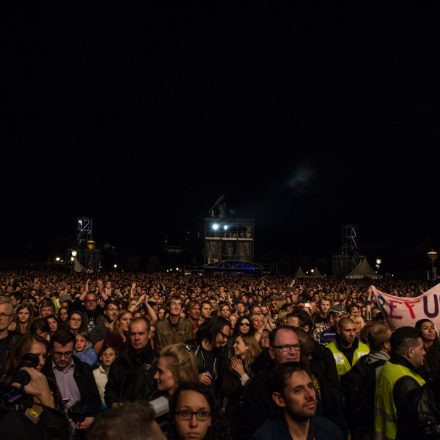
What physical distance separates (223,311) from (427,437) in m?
7.00

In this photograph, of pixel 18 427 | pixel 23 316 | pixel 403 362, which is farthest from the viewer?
pixel 23 316

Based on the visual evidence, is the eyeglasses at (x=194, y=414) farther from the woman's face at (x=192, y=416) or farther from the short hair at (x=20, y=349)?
the short hair at (x=20, y=349)

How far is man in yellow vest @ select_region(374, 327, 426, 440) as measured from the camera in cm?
385

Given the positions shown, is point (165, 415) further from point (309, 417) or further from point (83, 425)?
point (309, 417)

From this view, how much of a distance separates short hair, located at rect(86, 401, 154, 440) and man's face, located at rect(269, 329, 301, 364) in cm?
235

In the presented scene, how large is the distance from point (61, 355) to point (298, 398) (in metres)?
2.68

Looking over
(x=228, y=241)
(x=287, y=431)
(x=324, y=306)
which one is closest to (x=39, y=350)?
(x=287, y=431)

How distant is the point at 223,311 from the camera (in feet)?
31.6

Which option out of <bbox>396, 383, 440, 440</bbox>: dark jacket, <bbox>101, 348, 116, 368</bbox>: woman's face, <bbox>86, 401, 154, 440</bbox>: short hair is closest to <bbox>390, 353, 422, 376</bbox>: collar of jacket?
<bbox>396, 383, 440, 440</bbox>: dark jacket

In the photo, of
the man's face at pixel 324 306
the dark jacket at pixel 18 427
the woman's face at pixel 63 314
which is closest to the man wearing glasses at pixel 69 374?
the dark jacket at pixel 18 427

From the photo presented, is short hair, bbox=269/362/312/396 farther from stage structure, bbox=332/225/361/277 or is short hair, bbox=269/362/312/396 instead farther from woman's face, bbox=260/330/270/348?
stage structure, bbox=332/225/361/277

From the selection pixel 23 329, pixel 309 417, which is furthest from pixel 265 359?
pixel 23 329

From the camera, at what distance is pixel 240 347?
550cm

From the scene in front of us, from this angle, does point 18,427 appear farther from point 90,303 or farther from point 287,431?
point 90,303
